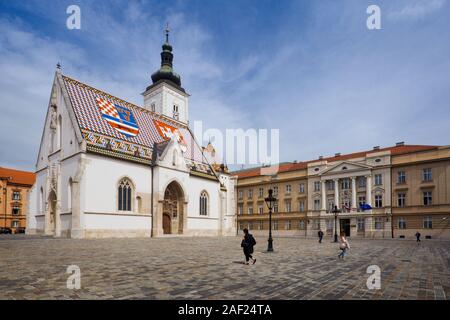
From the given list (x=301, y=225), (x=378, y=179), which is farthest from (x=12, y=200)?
(x=378, y=179)

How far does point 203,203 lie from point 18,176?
155 ft

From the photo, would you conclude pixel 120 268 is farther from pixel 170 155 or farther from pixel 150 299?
pixel 170 155

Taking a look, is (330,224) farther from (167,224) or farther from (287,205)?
(167,224)

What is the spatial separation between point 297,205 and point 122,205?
105ft

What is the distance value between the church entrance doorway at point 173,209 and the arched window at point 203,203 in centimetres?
432

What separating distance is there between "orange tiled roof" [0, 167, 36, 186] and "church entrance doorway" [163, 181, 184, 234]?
143ft

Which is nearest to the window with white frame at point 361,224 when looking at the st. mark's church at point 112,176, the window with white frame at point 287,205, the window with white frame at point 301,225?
the window with white frame at point 301,225

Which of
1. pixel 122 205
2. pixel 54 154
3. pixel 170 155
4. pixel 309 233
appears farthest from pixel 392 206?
pixel 54 154

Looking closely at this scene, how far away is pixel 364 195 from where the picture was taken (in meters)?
44.4

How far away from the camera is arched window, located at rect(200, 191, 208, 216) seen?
39000 mm

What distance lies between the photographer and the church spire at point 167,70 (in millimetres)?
51938

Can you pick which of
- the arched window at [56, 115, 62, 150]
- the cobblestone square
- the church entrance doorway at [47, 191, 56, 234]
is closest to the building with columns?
the cobblestone square

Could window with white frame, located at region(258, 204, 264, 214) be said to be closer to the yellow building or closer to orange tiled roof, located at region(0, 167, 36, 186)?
the yellow building

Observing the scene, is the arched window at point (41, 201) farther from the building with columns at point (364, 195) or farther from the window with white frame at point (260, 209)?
the window with white frame at point (260, 209)
